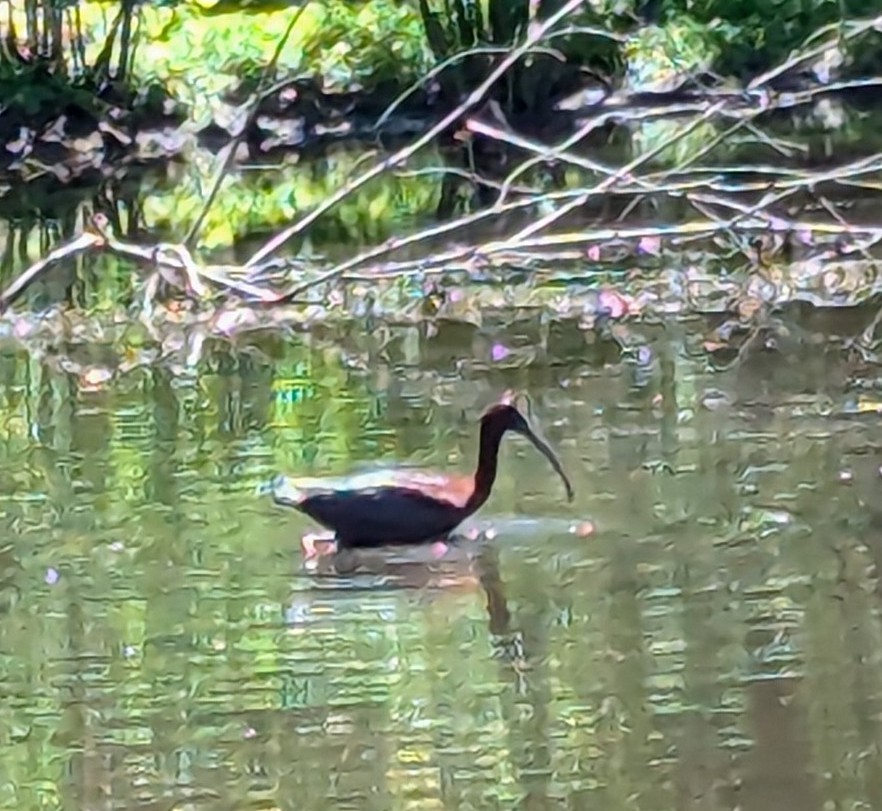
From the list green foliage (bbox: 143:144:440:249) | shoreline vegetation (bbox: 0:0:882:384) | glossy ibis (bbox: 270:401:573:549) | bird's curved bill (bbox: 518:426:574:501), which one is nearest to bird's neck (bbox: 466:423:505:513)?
glossy ibis (bbox: 270:401:573:549)

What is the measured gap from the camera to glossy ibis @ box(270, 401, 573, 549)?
156 cm

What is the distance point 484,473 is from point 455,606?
148mm

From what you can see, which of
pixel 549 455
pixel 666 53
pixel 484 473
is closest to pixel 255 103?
pixel 666 53

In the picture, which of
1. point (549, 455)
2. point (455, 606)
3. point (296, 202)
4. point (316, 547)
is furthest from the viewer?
point (296, 202)

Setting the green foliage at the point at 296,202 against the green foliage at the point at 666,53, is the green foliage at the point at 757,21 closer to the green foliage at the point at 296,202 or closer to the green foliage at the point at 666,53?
the green foliage at the point at 666,53

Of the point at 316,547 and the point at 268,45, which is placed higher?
the point at 268,45

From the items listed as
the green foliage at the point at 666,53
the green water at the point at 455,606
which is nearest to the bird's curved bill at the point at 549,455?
the green water at the point at 455,606

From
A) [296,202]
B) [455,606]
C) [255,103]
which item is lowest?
[455,606]

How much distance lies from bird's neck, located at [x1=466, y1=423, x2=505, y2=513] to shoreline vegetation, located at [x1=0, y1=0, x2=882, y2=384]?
0.83 m

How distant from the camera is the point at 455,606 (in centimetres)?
149

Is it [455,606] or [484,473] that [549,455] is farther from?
[455,606]

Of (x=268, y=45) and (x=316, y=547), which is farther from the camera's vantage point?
(x=268, y=45)

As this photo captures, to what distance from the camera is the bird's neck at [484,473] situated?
1.60m

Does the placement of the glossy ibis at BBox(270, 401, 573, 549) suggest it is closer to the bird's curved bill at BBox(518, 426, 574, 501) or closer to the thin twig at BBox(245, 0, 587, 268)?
the bird's curved bill at BBox(518, 426, 574, 501)
